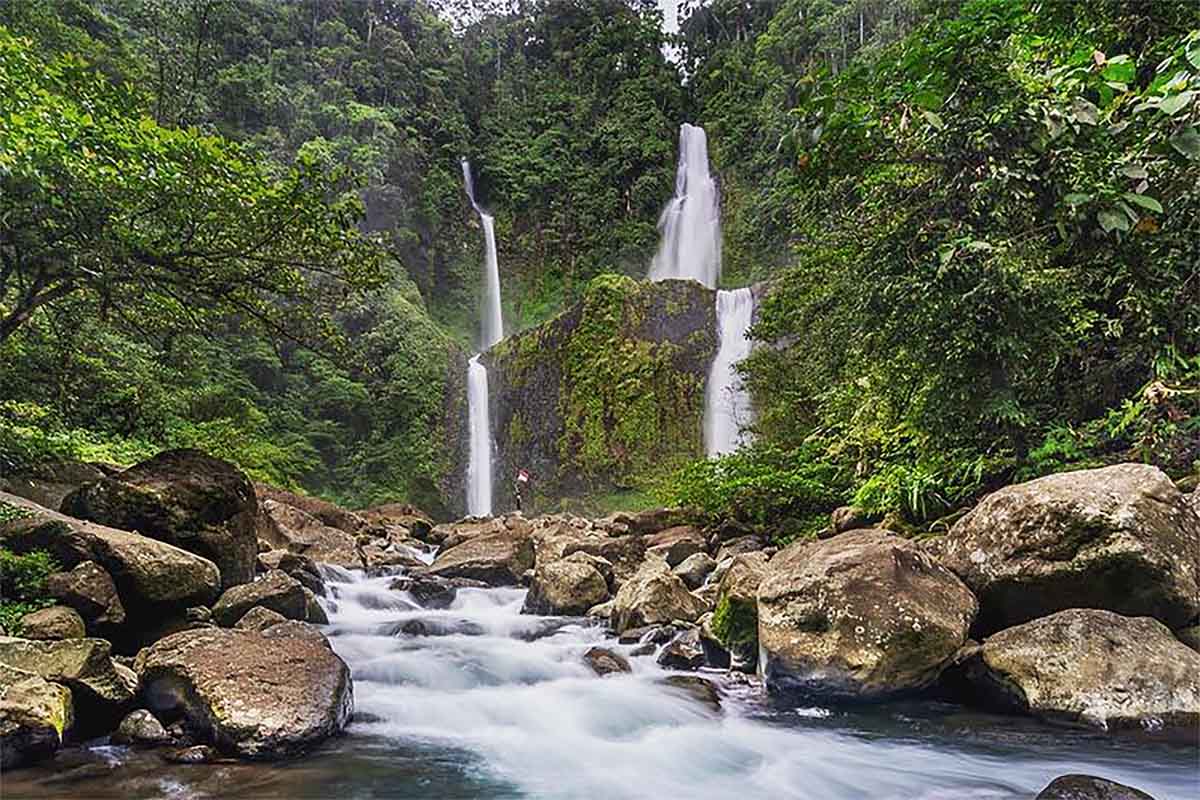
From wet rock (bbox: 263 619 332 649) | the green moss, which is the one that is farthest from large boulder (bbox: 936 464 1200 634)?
wet rock (bbox: 263 619 332 649)

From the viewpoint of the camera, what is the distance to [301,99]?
27.3m

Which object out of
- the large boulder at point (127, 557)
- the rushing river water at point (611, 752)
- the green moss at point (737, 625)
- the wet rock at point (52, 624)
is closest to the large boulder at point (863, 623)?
the rushing river water at point (611, 752)

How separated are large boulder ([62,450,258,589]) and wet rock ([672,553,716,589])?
450 centimetres

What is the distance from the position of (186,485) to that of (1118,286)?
836 centimetres

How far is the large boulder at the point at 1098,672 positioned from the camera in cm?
403

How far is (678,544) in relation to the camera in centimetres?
962

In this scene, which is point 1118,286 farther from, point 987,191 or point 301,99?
point 301,99

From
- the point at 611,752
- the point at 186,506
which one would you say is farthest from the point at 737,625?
the point at 186,506

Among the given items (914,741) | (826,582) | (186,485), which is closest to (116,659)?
(186,485)

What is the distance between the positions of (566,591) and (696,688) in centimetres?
281

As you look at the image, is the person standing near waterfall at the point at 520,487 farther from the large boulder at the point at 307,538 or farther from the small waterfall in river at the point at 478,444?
the large boulder at the point at 307,538

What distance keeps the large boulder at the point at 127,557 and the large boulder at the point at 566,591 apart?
3.45 metres

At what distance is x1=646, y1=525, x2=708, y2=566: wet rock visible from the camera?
9.47 meters

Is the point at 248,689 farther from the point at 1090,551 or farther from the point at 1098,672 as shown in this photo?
the point at 1090,551
